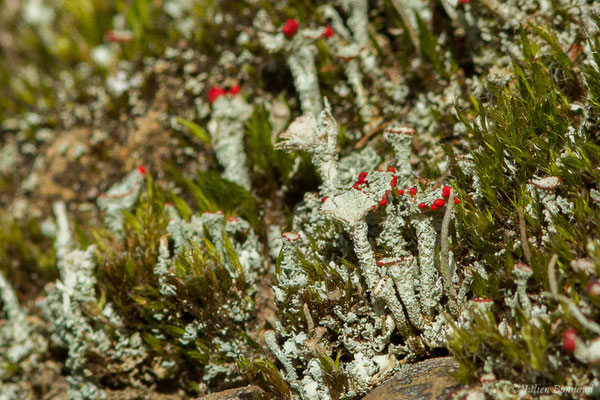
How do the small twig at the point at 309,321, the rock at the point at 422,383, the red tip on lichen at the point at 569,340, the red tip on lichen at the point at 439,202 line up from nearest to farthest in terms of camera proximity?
the red tip on lichen at the point at 569,340, the rock at the point at 422,383, the red tip on lichen at the point at 439,202, the small twig at the point at 309,321

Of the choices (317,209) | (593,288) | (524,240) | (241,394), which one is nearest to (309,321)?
(241,394)

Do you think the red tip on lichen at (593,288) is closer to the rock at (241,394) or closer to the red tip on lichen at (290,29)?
the rock at (241,394)

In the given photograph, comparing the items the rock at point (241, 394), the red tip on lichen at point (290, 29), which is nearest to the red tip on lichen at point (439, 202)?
the rock at point (241, 394)

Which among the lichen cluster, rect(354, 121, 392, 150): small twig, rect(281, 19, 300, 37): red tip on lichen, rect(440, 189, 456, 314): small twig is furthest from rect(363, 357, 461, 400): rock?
rect(281, 19, 300, 37): red tip on lichen

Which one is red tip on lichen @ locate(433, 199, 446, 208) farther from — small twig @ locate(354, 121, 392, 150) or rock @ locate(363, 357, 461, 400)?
small twig @ locate(354, 121, 392, 150)

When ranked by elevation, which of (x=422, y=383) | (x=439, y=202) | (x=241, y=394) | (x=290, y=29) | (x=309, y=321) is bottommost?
(x=422, y=383)

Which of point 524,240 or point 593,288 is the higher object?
point 524,240

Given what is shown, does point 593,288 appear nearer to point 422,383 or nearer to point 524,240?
point 524,240
